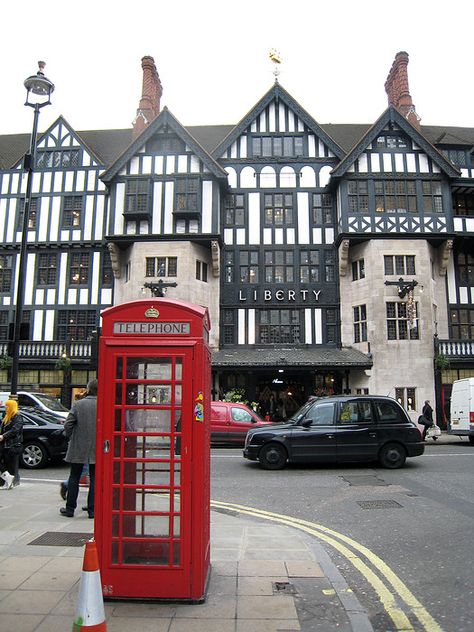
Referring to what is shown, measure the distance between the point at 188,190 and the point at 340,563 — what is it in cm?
2370

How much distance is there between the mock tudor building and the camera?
85.8 feet

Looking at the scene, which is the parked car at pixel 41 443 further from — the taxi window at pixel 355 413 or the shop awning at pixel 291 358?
the shop awning at pixel 291 358

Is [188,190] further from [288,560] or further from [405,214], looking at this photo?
[288,560]

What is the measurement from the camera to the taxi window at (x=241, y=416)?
18.3 m

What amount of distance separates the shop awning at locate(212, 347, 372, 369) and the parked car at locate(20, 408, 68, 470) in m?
12.6

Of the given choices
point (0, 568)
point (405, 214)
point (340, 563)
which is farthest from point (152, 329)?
point (405, 214)

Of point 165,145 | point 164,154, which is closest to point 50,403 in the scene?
point 164,154

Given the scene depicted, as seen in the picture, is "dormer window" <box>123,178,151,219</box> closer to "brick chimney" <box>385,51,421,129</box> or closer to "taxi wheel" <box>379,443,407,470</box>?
"brick chimney" <box>385,51,421,129</box>

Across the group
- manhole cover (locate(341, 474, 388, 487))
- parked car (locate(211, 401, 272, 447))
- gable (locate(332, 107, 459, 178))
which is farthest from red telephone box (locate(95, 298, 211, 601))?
gable (locate(332, 107, 459, 178))

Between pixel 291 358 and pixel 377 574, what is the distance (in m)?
20.4

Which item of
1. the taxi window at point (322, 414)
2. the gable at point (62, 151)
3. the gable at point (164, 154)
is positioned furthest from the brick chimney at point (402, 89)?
the taxi window at point (322, 414)

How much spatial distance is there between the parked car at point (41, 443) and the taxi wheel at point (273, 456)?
4896 mm

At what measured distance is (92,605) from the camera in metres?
3.11

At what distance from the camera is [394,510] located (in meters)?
8.08
